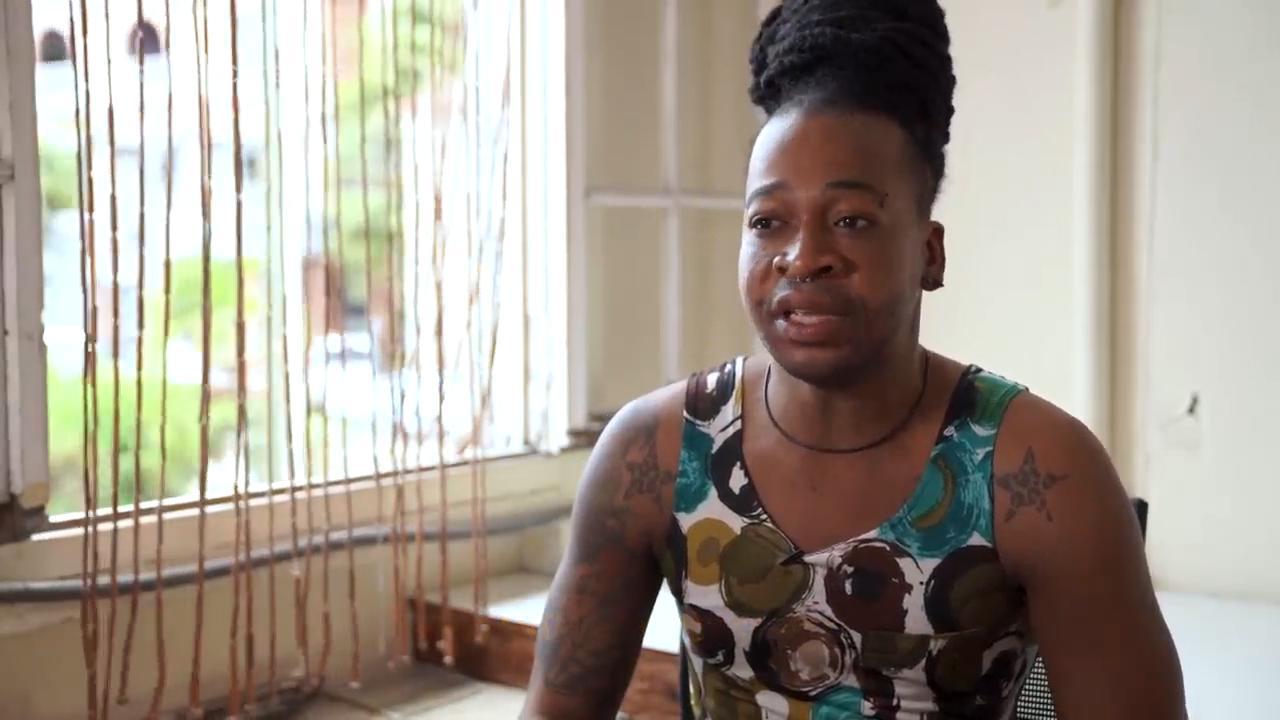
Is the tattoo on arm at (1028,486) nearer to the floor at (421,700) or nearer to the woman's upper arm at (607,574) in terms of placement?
the woman's upper arm at (607,574)

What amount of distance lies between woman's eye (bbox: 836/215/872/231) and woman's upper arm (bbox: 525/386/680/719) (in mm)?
258

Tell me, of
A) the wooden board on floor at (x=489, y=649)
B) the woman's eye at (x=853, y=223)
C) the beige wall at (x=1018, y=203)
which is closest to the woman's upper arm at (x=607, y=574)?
the woman's eye at (x=853, y=223)

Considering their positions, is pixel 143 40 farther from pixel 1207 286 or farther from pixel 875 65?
pixel 1207 286

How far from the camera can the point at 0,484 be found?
1.60m

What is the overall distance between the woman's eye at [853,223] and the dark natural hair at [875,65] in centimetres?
9

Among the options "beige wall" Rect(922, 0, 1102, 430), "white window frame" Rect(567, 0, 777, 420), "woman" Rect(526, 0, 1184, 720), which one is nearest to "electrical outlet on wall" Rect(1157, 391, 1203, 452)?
"beige wall" Rect(922, 0, 1102, 430)

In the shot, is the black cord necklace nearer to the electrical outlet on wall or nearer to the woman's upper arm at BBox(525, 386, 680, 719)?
the woman's upper arm at BBox(525, 386, 680, 719)

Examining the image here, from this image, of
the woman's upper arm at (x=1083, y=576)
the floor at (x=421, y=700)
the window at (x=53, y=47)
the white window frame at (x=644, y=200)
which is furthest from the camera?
the white window frame at (x=644, y=200)

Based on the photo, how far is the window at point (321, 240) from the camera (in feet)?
5.85

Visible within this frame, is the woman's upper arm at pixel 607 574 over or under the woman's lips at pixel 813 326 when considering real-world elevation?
under

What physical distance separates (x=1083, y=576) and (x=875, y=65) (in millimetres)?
454

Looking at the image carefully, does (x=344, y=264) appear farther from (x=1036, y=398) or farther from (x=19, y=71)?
(x=1036, y=398)

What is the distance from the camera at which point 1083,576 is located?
976 millimetres

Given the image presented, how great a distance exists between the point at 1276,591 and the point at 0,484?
6.83ft
